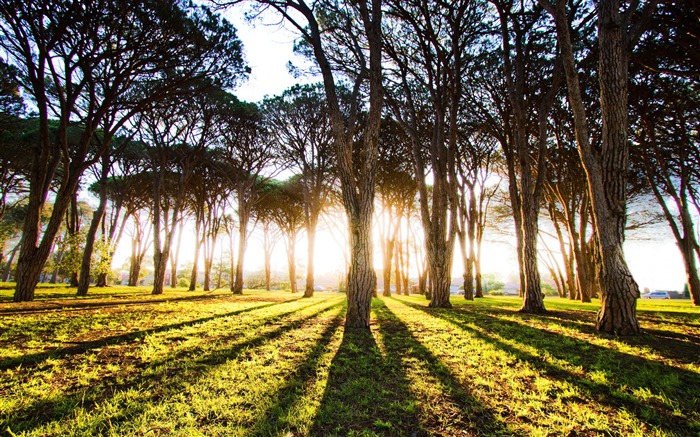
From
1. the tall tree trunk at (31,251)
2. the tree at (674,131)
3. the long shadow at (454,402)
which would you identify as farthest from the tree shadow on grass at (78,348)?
the tree at (674,131)

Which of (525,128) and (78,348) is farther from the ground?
(525,128)

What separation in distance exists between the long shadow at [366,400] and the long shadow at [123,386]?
1.40m

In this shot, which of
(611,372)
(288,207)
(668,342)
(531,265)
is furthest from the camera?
(288,207)

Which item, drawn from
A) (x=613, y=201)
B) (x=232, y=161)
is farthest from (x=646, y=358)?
(x=232, y=161)

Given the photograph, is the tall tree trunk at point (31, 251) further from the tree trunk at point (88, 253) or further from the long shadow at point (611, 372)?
the long shadow at point (611, 372)

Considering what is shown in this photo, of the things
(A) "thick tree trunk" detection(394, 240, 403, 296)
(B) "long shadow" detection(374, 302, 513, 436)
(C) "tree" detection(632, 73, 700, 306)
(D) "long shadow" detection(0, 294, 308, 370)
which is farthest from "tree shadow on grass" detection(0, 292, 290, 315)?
(C) "tree" detection(632, 73, 700, 306)

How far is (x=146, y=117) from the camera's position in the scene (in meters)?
15.1

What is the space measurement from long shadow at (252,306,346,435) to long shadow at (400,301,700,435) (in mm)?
2634

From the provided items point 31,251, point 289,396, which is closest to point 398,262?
point 31,251

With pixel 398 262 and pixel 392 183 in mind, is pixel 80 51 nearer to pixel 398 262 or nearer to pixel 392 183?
pixel 392 183

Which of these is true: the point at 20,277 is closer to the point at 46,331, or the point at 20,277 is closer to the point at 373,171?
the point at 46,331

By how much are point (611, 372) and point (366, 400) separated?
2812mm

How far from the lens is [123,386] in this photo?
2633 mm

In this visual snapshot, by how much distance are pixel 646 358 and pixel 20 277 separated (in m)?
14.8
